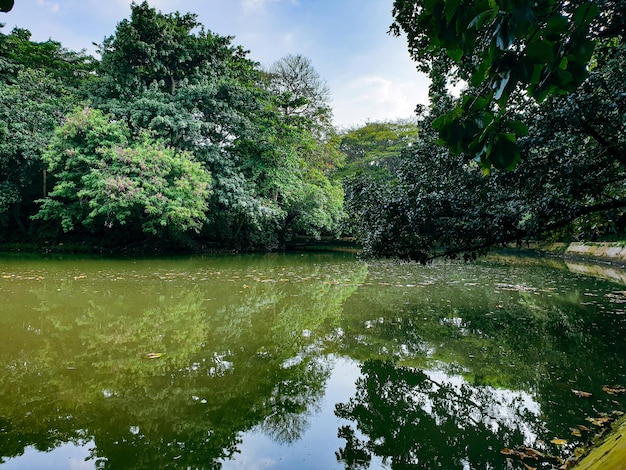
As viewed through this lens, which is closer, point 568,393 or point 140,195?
point 568,393

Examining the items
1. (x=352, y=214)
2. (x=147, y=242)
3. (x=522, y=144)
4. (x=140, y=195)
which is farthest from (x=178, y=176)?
(x=522, y=144)

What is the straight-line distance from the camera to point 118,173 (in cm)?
1001

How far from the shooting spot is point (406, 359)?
2.89 m

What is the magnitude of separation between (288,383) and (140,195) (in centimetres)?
890

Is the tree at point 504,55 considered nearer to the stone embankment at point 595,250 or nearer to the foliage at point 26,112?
the stone embankment at point 595,250

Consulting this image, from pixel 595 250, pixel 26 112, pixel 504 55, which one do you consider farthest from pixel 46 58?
pixel 595 250

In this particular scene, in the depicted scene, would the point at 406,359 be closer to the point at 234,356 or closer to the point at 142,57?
the point at 234,356

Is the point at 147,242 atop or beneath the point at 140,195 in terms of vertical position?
beneath

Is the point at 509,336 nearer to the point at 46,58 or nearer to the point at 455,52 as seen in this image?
the point at 455,52

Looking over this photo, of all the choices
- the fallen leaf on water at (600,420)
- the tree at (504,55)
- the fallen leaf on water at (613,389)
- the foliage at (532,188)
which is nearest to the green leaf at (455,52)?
the tree at (504,55)

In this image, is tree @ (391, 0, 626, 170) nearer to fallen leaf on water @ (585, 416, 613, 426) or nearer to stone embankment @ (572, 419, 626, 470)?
stone embankment @ (572, 419, 626, 470)

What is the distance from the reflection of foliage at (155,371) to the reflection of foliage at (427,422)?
1.10 feet

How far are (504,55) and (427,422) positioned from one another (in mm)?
1830

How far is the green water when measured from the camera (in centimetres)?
165
